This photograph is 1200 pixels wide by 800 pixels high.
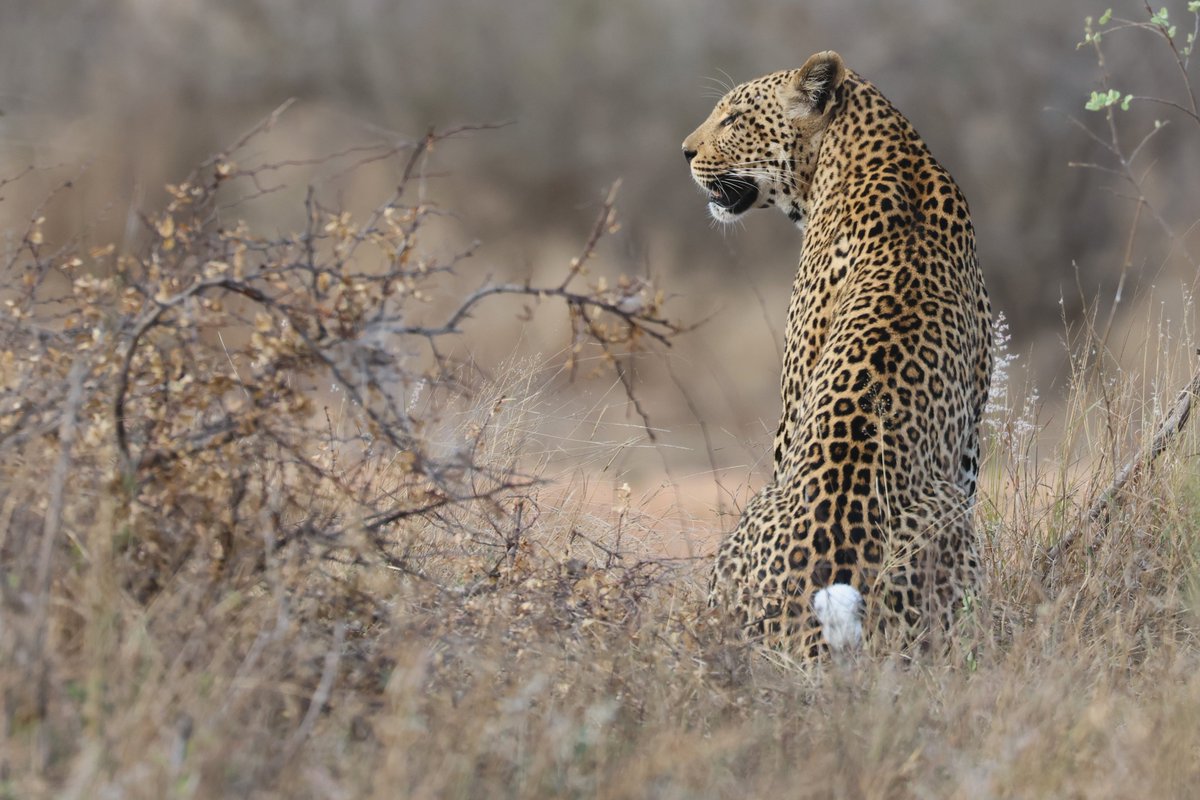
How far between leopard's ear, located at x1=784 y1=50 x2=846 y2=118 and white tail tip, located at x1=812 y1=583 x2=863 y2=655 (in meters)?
1.83

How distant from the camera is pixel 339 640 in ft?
8.22

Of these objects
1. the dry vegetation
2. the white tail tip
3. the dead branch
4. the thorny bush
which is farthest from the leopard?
the thorny bush

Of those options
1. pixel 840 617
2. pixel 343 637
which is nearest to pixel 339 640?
pixel 343 637

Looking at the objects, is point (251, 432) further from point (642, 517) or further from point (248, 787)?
point (642, 517)

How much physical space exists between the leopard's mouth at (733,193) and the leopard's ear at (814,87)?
0.98 feet

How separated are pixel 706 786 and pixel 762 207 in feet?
8.94

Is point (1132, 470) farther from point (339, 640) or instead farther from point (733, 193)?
point (339, 640)

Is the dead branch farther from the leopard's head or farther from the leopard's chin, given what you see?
the leopard's chin

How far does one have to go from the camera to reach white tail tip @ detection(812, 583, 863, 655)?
10.4 feet

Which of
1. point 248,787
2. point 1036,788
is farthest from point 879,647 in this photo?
point 248,787

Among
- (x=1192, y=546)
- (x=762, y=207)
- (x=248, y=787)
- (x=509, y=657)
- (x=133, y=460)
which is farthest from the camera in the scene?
(x=762, y=207)

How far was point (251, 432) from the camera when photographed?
2.80 m

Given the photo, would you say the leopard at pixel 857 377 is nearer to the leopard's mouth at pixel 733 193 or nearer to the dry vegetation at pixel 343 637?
the leopard's mouth at pixel 733 193

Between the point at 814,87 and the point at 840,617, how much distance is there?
193 cm
